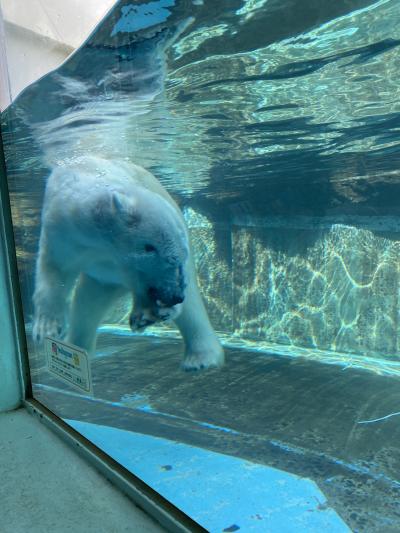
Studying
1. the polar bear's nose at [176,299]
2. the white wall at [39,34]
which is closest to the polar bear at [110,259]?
the polar bear's nose at [176,299]

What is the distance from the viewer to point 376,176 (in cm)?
740

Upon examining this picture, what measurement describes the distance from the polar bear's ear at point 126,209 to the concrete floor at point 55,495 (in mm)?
1121

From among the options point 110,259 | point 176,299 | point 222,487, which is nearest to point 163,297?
point 176,299

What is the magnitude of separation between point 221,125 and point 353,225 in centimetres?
323

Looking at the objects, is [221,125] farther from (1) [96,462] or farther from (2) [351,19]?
(1) [96,462]

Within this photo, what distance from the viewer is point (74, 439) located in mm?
2080

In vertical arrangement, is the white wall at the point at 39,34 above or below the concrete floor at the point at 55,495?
above

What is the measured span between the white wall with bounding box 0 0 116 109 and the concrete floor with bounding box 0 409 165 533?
5.96 ft

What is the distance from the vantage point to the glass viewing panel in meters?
1.85

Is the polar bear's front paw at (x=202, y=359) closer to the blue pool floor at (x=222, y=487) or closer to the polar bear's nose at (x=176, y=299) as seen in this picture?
the polar bear's nose at (x=176, y=299)

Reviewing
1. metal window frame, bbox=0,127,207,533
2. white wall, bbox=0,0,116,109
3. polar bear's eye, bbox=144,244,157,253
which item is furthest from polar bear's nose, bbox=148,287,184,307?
white wall, bbox=0,0,116,109

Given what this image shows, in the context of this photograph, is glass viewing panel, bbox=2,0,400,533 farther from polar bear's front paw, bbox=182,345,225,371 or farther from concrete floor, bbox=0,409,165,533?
concrete floor, bbox=0,409,165,533

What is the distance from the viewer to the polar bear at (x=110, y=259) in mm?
2172

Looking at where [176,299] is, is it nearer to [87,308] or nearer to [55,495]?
[87,308]
